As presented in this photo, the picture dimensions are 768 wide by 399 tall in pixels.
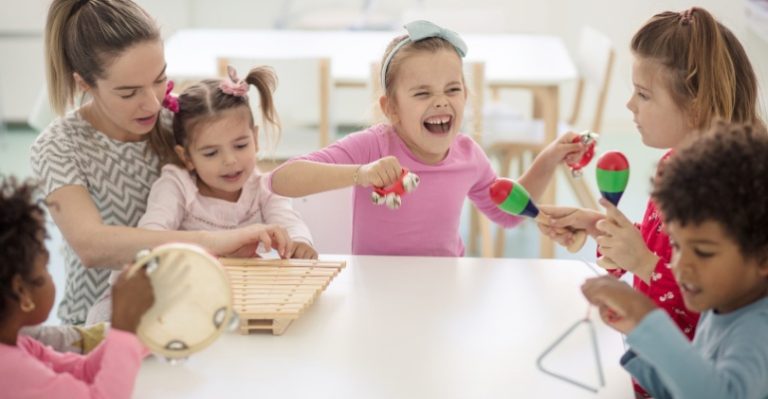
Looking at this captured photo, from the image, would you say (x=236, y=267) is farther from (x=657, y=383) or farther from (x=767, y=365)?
(x=767, y=365)

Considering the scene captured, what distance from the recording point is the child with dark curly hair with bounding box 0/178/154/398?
3.66 feet

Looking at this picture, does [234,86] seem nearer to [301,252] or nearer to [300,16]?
[301,252]

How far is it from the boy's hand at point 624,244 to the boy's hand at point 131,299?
730 mm

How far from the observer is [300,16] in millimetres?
5801

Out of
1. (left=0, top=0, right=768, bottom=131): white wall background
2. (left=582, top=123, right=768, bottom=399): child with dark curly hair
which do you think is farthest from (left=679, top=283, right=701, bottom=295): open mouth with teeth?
(left=0, top=0, right=768, bottom=131): white wall background

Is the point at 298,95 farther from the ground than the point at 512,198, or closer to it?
closer to it

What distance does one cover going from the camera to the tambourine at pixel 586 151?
190cm

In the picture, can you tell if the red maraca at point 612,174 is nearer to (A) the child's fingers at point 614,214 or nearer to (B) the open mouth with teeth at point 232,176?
(A) the child's fingers at point 614,214

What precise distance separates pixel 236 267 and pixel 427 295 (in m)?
0.35

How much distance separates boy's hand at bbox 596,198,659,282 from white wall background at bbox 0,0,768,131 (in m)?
4.23

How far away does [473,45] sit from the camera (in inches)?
168

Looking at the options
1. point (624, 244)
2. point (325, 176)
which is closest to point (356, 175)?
point (325, 176)

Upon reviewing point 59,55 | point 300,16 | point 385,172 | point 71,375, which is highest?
point 59,55

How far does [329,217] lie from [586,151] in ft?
1.95
